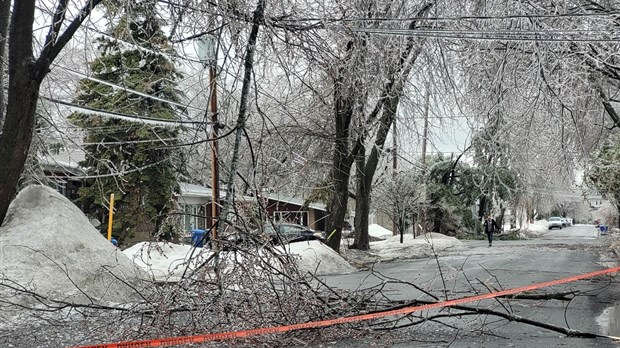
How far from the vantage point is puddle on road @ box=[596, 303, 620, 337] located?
24.4 feet

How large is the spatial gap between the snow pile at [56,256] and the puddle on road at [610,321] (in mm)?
5646

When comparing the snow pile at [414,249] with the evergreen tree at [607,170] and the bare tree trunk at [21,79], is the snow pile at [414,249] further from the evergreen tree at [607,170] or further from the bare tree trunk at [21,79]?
the bare tree trunk at [21,79]

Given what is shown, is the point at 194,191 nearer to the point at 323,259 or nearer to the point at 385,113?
the point at 385,113

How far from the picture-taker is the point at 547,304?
377 inches

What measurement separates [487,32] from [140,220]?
19.6m

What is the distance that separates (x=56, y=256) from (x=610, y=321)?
741 cm

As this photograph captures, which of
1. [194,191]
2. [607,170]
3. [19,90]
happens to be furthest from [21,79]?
[194,191]

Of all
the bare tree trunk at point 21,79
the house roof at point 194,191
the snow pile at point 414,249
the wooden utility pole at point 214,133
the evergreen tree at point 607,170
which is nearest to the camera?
the wooden utility pole at point 214,133

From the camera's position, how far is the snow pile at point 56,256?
8.60 metres

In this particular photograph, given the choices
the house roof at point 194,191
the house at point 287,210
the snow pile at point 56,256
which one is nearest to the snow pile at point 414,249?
the house at point 287,210

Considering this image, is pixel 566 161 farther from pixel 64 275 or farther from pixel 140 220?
pixel 140 220

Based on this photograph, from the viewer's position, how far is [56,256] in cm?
912

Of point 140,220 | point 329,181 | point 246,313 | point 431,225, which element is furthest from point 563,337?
point 431,225

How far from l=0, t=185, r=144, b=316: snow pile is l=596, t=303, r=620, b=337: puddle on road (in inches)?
222
